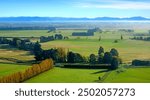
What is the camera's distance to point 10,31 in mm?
4629

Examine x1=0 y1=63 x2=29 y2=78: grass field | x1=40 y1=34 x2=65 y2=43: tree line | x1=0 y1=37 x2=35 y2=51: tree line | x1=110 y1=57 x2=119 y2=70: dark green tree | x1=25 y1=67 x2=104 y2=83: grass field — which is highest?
x1=40 y1=34 x2=65 y2=43: tree line

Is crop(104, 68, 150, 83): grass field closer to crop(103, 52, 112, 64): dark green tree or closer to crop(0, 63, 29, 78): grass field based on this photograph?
crop(103, 52, 112, 64): dark green tree

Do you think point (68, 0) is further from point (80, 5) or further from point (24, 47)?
point (24, 47)

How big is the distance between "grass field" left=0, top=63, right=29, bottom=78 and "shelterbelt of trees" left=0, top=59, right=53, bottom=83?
0.19 ft

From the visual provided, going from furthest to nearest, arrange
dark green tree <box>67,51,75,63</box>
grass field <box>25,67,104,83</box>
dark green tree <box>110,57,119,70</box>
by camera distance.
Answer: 1. dark green tree <box>67,51,75,63</box>
2. dark green tree <box>110,57,119,70</box>
3. grass field <box>25,67,104,83</box>

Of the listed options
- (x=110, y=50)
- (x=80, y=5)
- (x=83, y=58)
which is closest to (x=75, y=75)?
(x=83, y=58)

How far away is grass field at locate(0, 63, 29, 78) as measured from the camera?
4395 mm

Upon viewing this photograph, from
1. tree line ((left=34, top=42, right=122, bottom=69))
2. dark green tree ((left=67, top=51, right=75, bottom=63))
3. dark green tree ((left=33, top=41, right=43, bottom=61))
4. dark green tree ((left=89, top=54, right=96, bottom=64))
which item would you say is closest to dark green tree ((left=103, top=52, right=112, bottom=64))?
tree line ((left=34, top=42, right=122, bottom=69))

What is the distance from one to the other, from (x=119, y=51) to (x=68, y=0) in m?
0.97

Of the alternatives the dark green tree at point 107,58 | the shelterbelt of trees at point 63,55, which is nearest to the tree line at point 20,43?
the shelterbelt of trees at point 63,55

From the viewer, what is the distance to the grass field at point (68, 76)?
4.31 m

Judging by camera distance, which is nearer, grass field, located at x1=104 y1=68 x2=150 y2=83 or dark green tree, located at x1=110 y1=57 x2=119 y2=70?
grass field, located at x1=104 y1=68 x2=150 y2=83

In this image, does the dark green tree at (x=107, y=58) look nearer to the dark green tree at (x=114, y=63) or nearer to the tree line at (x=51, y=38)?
the dark green tree at (x=114, y=63)

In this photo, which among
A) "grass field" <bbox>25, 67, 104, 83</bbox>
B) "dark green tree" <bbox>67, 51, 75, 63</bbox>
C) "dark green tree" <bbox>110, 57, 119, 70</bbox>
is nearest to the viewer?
"grass field" <bbox>25, 67, 104, 83</bbox>
